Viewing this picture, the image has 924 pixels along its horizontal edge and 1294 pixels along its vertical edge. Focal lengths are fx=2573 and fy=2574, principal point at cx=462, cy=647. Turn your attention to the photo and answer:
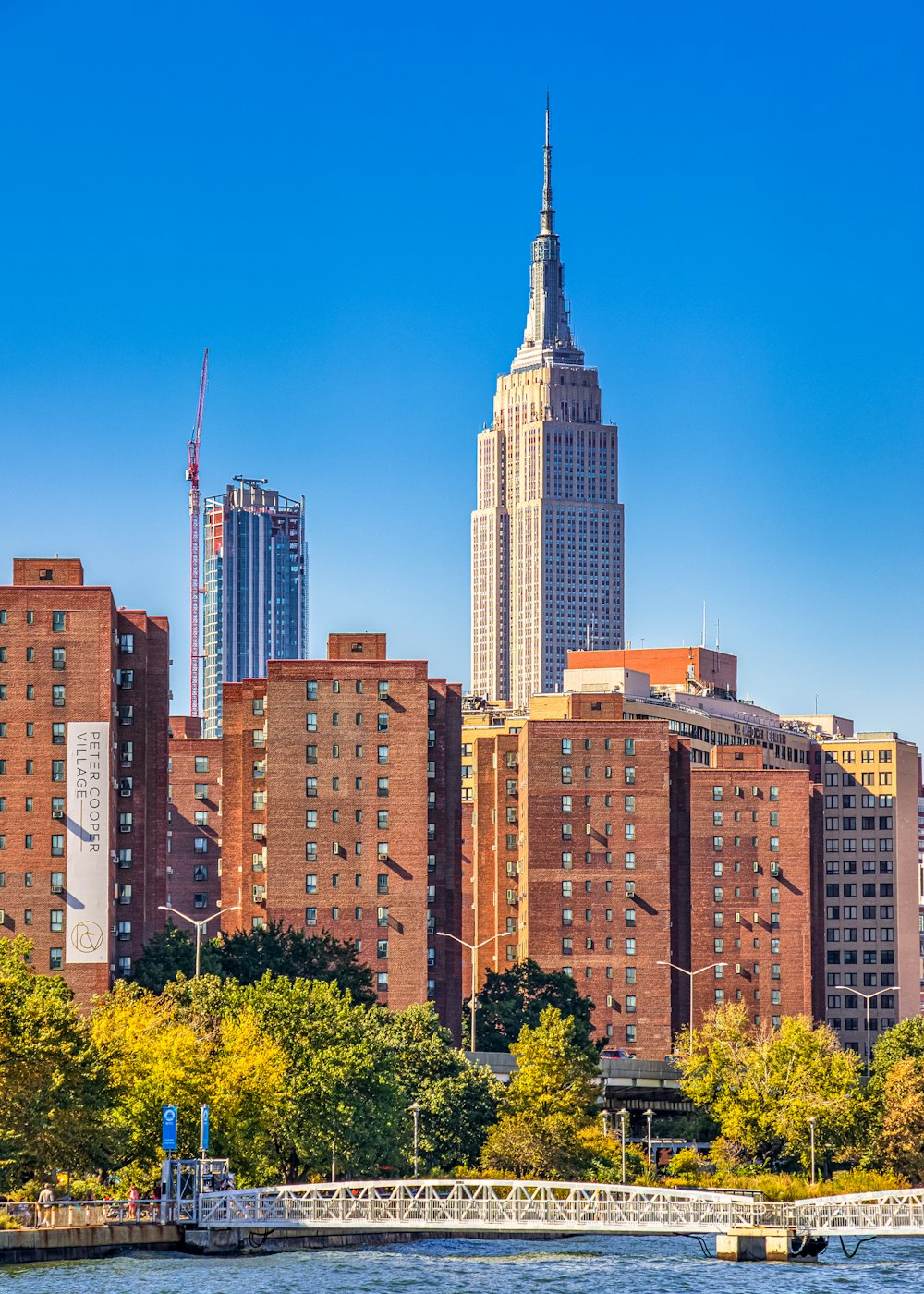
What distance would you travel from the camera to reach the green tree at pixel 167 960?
191000mm

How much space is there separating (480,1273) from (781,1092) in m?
66.3

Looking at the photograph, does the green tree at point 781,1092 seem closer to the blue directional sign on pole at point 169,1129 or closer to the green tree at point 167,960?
the green tree at point 167,960

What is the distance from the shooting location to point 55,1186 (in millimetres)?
132125

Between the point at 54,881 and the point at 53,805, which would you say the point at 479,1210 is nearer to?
the point at 54,881

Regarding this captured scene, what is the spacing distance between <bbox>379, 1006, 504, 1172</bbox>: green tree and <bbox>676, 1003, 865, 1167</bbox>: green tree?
22.8 m

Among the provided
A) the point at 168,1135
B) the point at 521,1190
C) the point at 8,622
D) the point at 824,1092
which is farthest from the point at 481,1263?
the point at 8,622

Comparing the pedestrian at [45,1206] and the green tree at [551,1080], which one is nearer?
the pedestrian at [45,1206]

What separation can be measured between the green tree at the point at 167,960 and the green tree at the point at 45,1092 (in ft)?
191

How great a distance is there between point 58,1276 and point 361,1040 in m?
43.7

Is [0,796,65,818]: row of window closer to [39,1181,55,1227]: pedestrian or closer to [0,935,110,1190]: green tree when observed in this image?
[0,935,110,1190]: green tree

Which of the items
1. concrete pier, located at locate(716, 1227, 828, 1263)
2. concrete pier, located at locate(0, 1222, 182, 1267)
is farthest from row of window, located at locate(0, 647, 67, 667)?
concrete pier, located at locate(716, 1227, 828, 1263)

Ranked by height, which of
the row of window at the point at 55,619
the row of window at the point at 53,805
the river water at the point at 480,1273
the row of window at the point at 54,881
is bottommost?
the river water at the point at 480,1273

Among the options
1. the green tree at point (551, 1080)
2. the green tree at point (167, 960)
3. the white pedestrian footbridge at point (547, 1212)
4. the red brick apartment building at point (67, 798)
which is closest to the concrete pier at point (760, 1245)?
the white pedestrian footbridge at point (547, 1212)

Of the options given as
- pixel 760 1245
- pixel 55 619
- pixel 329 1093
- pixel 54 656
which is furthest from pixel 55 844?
pixel 760 1245
